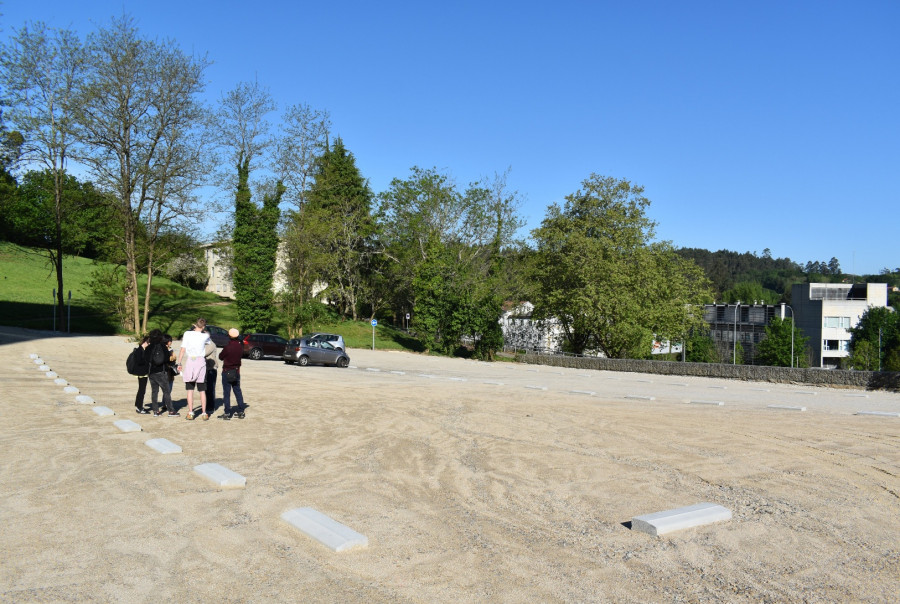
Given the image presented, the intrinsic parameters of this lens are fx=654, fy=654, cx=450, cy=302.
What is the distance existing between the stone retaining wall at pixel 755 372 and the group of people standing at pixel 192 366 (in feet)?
75.0

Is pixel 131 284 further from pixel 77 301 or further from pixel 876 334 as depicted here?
pixel 876 334

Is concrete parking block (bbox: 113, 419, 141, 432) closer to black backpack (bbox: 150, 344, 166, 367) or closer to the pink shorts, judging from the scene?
the pink shorts

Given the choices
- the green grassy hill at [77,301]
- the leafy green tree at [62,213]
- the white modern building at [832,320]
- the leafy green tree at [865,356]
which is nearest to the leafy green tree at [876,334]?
the leafy green tree at [865,356]

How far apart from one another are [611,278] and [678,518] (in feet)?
126

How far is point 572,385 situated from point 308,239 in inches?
1173

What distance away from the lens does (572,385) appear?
79.9ft

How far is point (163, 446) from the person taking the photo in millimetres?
9633

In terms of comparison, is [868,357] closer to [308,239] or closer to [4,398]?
[308,239]

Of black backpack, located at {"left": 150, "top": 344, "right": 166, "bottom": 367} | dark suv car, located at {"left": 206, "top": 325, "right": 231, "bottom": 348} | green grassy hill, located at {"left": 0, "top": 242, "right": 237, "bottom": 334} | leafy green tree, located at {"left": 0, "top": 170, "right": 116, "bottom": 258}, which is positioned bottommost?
dark suv car, located at {"left": 206, "top": 325, "right": 231, "bottom": 348}

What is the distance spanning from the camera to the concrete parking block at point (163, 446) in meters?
9.42

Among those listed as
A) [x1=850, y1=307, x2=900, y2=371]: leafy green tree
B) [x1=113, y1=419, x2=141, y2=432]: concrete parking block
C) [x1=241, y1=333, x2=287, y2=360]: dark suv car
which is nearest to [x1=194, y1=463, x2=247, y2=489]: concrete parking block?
[x1=113, y1=419, x2=141, y2=432]: concrete parking block

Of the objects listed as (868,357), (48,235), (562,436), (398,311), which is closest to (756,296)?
(868,357)

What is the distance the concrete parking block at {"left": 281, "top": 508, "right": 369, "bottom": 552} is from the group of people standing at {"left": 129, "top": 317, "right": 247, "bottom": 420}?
7114 mm

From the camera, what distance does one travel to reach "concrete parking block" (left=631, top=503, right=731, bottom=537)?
621cm
